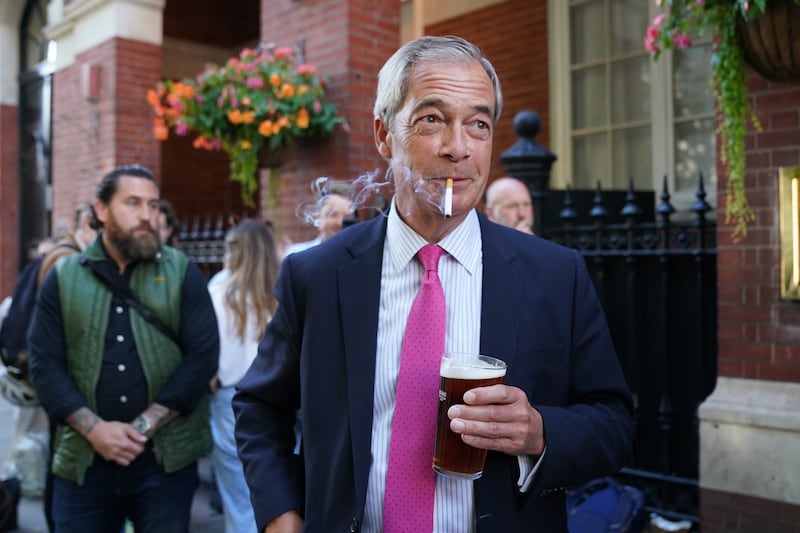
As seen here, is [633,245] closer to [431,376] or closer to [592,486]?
[592,486]

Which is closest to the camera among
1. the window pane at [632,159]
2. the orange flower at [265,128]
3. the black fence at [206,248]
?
the orange flower at [265,128]

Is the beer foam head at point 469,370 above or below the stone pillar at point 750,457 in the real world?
above

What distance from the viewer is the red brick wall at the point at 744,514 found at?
3596 millimetres

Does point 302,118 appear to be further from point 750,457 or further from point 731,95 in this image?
point 750,457

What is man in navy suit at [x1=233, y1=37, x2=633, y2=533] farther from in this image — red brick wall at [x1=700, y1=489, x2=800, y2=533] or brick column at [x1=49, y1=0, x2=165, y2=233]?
brick column at [x1=49, y1=0, x2=165, y2=233]

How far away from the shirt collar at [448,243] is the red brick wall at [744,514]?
266cm

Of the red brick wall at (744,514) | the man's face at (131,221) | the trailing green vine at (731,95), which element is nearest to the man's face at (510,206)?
the trailing green vine at (731,95)

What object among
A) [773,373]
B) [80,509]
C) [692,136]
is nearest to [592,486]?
[773,373]

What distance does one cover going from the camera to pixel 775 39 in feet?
10.8

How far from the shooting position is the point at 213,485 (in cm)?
573

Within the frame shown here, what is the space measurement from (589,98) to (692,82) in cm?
113

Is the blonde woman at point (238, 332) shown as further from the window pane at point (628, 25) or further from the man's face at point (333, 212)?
the window pane at point (628, 25)

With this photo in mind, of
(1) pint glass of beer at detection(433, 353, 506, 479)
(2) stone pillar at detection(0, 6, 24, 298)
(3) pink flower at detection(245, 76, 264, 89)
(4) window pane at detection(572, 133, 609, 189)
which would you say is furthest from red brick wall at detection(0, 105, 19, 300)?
(1) pint glass of beer at detection(433, 353, 506, 479)

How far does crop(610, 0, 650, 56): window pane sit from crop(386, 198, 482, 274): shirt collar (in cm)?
566
